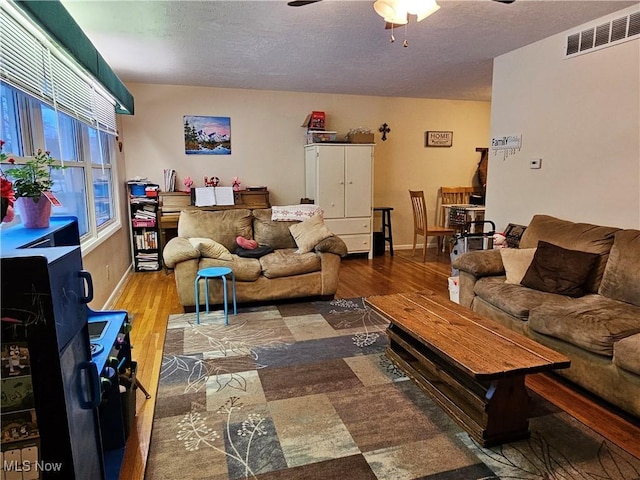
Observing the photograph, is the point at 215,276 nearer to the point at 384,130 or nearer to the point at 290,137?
the point at 290,137

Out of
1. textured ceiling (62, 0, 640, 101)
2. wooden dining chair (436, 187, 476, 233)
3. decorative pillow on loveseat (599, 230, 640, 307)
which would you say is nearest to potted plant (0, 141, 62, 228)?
textured ceiling (62, 0, 640, 101)

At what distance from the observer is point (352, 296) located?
4.20m

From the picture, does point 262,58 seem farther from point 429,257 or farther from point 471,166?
point 471,166

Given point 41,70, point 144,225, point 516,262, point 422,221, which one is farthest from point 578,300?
point 144,225

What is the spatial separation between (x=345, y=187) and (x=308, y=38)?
2609 mm

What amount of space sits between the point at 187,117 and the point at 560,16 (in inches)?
170

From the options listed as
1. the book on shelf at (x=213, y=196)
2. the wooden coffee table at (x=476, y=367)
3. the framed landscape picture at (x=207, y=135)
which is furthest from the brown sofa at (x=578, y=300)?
the framed landscape picture at (x=207, y=135)

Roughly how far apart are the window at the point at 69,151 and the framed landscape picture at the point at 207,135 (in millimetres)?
1027

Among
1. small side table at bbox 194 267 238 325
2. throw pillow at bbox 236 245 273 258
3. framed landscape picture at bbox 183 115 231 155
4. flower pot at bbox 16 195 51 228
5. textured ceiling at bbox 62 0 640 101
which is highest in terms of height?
textured ceiling at bbox 62 0 640 101

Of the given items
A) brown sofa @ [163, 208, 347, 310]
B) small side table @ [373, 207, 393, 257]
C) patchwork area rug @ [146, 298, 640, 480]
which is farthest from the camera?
small side table @ [373, 207, 393, 257]

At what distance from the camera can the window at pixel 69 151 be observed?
2.23 m

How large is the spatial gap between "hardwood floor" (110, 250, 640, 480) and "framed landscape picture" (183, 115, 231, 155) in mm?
1757

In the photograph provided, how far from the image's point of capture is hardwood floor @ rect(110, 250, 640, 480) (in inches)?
77.1

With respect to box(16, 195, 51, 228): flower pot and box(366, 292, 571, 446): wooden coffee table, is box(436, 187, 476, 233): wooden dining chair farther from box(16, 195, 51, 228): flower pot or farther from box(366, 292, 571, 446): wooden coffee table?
box(16, 195, 51, 228): flower pot
